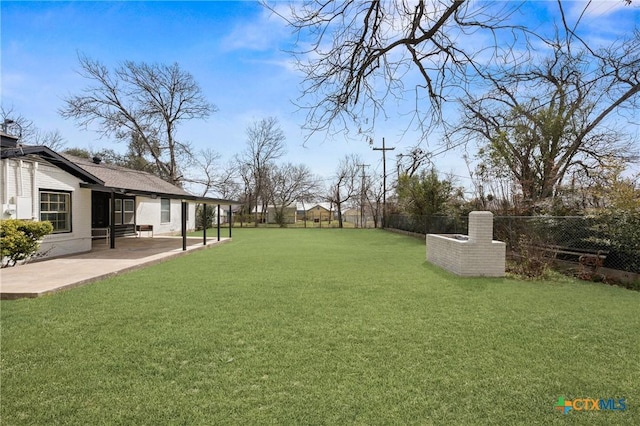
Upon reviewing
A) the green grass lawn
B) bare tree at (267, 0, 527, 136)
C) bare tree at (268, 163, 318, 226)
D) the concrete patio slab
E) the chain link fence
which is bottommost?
the green grass lawn

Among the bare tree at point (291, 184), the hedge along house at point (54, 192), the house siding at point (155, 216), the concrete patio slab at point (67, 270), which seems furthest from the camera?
the bare tree at point (291, 184)

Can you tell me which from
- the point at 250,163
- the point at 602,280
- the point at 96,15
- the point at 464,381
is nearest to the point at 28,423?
the point at 464,381

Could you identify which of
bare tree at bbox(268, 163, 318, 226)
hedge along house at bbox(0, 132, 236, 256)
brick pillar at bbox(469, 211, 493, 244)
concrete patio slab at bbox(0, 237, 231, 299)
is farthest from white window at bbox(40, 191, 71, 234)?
bare tree at bbox(268, 163, 318, 226)

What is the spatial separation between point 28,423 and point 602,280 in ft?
31.0

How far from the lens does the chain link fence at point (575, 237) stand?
23.4 ft

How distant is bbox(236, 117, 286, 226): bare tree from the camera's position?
34.9 metres

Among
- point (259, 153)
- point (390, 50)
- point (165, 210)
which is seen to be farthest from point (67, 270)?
point (259, 153)

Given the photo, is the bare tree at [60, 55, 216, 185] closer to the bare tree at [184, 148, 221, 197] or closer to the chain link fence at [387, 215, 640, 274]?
the bare tree at [184, 148, 221, 197]

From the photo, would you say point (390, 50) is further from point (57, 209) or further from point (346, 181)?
point (346, 181)

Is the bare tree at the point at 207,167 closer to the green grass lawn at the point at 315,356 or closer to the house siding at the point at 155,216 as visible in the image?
the house siding at the point at 155,216

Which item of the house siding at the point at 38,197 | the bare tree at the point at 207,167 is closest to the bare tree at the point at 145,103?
the bare tree at the point at 207,167

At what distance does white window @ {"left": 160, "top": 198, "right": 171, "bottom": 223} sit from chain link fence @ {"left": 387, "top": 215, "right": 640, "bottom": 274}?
655 inches

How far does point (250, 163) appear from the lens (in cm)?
3591

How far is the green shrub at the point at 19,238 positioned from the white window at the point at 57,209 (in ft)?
4.09
